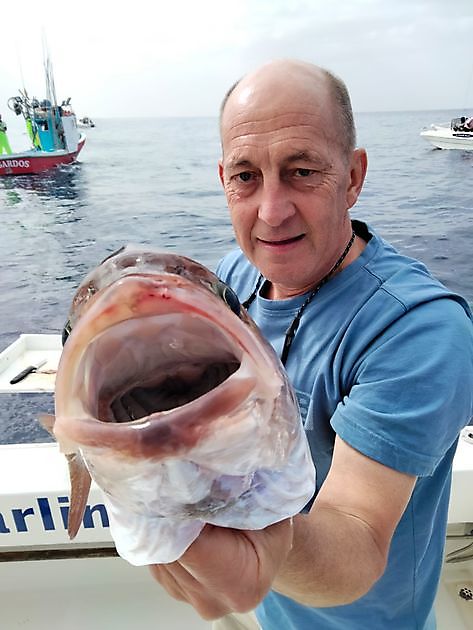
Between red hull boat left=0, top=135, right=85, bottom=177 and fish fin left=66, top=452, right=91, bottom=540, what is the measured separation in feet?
96.8

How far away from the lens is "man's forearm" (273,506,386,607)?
1002 millimetres

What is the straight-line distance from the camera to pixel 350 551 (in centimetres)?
108

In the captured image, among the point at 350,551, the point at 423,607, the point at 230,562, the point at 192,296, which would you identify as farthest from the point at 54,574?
the point at 192,296

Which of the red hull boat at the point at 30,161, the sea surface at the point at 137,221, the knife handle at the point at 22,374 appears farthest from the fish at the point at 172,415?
the red hull boat at the point at 30,161

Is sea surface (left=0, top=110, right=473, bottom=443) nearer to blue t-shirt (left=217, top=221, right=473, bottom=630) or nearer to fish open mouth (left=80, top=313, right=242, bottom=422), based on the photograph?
blue t-shirt (left=217, top=221, right=473, bottom=630)

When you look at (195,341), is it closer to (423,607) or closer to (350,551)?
(350,551)

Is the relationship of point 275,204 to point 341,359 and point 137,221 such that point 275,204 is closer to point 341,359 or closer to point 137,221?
point 341,359

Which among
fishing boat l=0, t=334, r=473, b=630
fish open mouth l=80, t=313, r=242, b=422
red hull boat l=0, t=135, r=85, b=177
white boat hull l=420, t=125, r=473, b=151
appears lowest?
white boat hull l=420, t=125, r=473, b=151

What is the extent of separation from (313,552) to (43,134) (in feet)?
104

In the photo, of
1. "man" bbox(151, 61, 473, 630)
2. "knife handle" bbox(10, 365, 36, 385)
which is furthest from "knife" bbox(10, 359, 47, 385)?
"man" bbox(151, 61, 473, 630)

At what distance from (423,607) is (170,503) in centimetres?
121

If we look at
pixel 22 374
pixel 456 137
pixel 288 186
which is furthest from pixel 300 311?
pixel 456 137

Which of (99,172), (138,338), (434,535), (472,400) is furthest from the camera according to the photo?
(99,172)

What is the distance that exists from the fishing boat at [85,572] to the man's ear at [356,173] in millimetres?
1506
